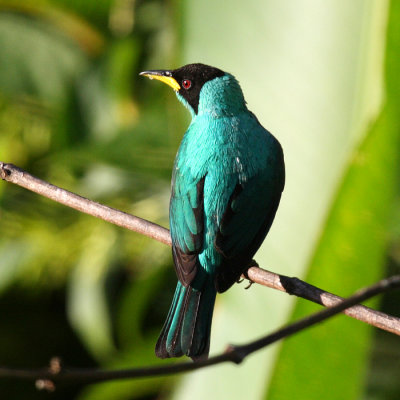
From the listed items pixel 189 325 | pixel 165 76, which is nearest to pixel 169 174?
pixel 165 76

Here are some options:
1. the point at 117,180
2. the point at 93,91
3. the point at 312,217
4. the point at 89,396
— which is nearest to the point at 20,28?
the point at 93,91

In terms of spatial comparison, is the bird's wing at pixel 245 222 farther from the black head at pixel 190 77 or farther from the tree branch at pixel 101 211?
the black head at pixel 190 77

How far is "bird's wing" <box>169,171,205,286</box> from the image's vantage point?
2.35 metres

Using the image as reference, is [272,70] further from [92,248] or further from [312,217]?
[92,248]

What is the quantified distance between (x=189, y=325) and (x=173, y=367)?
120 centimetres

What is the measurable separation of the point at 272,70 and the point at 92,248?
181cm

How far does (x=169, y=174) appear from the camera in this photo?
413 centimetres

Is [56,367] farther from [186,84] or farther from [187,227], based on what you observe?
[186,84]

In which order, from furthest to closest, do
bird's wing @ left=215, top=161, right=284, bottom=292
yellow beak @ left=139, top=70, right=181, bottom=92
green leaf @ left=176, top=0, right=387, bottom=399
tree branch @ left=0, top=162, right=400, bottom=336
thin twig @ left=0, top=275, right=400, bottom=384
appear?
yellow beak @ left=139, top=70, right=181, bottom=92, green leaf @ left=176, top=0, right=387, bottom=399, bird's wing @ left=215, top=161, right=284, bottom=292, tree branch @ left=0, top=162, right=400, bottom=336, thin twig @ left=0, top=275, right=400, bottom=384

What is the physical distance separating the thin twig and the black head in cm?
184

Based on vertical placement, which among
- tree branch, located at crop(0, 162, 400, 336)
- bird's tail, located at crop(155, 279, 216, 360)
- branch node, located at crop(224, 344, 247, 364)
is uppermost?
tree branch, located at crop(0, 162, 400, 336)

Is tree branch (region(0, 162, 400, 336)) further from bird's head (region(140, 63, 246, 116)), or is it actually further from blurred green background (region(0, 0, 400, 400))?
bird's head (region(140, 63, 246, 116))

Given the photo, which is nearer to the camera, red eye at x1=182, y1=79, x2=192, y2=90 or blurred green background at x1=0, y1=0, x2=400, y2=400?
blurred green background at x1=0, y1=0, x2=400, y2=400

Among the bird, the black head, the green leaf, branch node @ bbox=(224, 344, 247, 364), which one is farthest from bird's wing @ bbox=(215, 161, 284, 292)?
branch node @ bbox=(224, 344, 247, 364)
